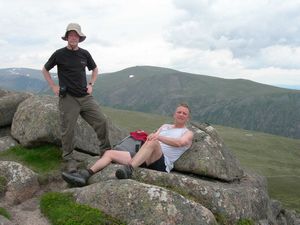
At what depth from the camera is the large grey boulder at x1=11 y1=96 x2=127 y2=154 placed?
22297 millimetres

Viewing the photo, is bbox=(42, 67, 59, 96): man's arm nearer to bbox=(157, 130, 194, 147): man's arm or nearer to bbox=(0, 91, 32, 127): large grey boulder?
bbox=(157, 130, 194, 147): man's arm

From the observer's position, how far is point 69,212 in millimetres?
14312

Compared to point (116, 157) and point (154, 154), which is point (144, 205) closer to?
point (154, 154)

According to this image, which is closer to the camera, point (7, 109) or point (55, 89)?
point (55, 89)

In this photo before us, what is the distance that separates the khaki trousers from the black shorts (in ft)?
11.7

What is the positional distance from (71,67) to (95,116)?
111 inches

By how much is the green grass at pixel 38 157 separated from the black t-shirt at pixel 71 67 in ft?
13.9

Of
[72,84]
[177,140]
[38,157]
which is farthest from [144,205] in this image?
[38,157]

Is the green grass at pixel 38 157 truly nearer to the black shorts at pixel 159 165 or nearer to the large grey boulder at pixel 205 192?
the large grey boulder at pixel 205 192

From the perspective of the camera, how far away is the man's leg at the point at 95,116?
19312 millimetres

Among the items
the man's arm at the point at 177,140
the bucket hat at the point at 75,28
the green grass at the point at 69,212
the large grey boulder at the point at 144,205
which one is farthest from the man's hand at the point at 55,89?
the large grey boulder at the point at 144,205

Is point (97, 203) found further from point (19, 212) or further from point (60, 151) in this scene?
point (60, 151)

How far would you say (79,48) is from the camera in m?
18.8

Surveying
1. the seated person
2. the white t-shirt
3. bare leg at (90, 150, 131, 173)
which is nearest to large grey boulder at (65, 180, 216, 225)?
the seated person
